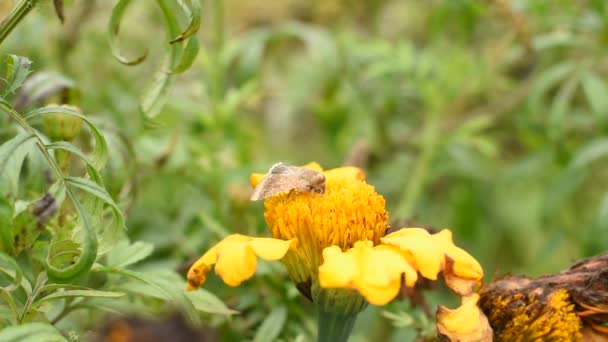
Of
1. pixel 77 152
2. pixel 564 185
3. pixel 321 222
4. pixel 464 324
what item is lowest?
pixel 564 185

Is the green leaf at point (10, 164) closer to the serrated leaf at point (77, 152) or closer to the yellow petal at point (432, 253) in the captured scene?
the serrated leaf at point (77, 152)

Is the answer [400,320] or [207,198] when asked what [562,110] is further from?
[400,320]

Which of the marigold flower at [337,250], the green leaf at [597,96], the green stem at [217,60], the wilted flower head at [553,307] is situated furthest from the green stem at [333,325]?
the green leaf at [597,96]

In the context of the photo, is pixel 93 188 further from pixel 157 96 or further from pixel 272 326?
pixel 272 326

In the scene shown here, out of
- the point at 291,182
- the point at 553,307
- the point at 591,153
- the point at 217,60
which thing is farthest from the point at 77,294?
the point at 591,153

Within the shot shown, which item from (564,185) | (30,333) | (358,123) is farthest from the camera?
(358,123)

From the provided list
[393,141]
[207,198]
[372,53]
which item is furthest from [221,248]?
[393,141]
